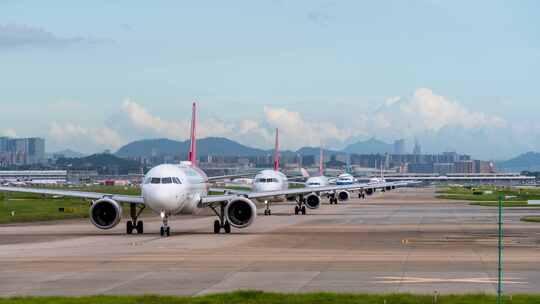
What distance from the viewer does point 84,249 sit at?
36.9 m

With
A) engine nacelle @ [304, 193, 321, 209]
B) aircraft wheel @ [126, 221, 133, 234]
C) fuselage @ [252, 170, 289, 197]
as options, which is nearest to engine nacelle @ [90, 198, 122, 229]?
aircraft wheel @ [126, 221, 133, 234]

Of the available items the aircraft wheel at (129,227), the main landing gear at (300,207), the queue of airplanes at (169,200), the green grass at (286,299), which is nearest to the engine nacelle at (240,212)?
the queue of airplanes at (169,200)

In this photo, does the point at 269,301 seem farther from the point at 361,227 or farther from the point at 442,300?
the point at 361,227

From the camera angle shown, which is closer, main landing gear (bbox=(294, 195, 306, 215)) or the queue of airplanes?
the queue of airplanes

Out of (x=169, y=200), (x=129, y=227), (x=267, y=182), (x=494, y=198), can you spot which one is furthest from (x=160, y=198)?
(x=494, y=198)

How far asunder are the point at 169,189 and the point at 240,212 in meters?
4.52

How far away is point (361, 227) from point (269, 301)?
34.0m

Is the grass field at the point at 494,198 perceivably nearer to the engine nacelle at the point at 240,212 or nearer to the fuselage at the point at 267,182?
the engine nacelle at the point at 240,212

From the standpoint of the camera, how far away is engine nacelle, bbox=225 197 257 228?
46.8m

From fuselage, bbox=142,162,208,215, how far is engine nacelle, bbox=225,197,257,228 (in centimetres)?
190

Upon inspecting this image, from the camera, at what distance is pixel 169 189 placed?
44.3 meters

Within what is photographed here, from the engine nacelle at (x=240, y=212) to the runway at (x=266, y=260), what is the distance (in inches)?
26.9

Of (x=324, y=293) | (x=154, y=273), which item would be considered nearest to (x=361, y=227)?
→ (x=154, y=273)

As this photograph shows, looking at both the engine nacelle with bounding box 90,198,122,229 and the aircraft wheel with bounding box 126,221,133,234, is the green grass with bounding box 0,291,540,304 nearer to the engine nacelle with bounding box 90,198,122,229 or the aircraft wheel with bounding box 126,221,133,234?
the engine nacelle with bounding box 90,198,122,229
